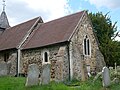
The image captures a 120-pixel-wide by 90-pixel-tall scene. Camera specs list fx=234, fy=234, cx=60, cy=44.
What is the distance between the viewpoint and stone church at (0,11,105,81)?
2283 centimetres

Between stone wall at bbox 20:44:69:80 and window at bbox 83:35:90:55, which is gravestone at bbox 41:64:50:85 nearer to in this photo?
stone wall at bbox 20:44:69:80

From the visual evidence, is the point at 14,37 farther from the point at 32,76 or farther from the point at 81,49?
the point at 32,76

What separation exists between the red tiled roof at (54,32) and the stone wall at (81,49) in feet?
Answer: 2.51

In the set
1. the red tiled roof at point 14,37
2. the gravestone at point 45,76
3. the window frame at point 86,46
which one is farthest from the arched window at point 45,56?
the gravestone at point 45,76

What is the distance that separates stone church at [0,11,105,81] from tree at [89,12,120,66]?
8.69 m

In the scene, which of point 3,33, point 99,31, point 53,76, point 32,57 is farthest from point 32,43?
point 99,31

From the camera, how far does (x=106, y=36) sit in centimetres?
3788

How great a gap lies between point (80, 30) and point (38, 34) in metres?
6.08

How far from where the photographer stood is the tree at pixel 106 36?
3506 centimetres

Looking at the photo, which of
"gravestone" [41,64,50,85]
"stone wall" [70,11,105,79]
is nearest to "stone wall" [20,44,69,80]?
"stone wall" [70,11,105,79]

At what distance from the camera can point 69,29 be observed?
24359 mm

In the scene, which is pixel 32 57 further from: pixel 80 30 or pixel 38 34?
pixel 80 30

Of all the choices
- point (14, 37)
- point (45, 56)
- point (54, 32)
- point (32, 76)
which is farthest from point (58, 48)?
point (32, 76)

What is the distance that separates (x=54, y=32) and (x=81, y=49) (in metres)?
3.87
